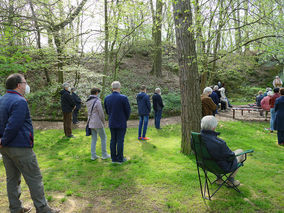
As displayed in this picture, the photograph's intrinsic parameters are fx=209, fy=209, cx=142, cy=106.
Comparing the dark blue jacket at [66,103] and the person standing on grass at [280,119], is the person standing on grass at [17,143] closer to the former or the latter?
the dark blue jacket at [66,103]

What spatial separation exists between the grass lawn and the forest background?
4.94 feet

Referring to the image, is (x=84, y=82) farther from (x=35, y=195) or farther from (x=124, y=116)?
(x=35, y=195)

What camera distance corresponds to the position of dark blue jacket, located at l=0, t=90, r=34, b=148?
291 cm

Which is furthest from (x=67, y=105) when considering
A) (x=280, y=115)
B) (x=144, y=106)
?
(x=280, y=115)

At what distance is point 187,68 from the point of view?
571 cm

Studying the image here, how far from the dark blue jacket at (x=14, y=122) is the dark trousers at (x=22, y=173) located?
0.40ft

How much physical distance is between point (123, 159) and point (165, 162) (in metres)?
1.15

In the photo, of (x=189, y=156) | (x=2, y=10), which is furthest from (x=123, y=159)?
(x=2, y=10)

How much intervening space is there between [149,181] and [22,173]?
7.97ft

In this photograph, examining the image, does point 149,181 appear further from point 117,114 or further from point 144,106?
point 144,106

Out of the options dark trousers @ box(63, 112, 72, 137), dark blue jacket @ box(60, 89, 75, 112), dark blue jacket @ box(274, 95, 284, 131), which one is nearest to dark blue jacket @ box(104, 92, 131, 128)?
dark blue jacket @ box(60, 89, 75, 112)

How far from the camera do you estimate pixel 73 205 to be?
3.65 meters

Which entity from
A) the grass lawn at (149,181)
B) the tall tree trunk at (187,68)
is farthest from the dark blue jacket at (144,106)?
the tall tree trunk at (187,68)

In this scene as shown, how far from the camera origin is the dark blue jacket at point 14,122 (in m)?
2.91
